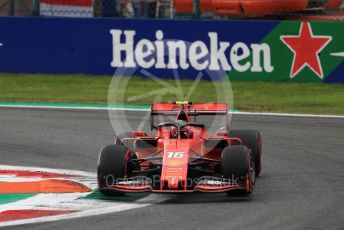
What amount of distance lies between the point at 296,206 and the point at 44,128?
269 inches

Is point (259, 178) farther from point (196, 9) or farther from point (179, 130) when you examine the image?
point (196, 9)

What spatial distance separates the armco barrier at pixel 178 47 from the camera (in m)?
20.2

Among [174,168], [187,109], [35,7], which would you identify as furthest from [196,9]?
[174,168]

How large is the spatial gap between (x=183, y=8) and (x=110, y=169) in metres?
13.8

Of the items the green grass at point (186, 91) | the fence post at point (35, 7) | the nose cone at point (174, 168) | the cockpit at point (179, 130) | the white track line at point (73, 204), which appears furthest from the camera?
the fence post at point (35, 7)

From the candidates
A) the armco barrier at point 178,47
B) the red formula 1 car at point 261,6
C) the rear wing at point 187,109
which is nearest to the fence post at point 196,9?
the armco barrier at point 178,47

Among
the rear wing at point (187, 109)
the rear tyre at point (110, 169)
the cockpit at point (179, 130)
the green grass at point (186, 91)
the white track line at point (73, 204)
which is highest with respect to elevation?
the green grass at point (186, 91)

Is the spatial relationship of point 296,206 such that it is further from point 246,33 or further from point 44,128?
point 246,33

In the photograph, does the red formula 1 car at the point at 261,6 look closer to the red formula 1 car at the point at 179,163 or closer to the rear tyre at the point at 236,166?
the red formula 1 car at the point at 179,163

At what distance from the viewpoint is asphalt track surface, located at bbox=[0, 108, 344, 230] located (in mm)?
8914

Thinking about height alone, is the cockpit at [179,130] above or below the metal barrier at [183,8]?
below

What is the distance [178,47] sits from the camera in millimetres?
20625

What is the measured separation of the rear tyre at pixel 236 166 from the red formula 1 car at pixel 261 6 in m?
11.2

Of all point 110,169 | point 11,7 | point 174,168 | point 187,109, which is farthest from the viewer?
point 11,7
